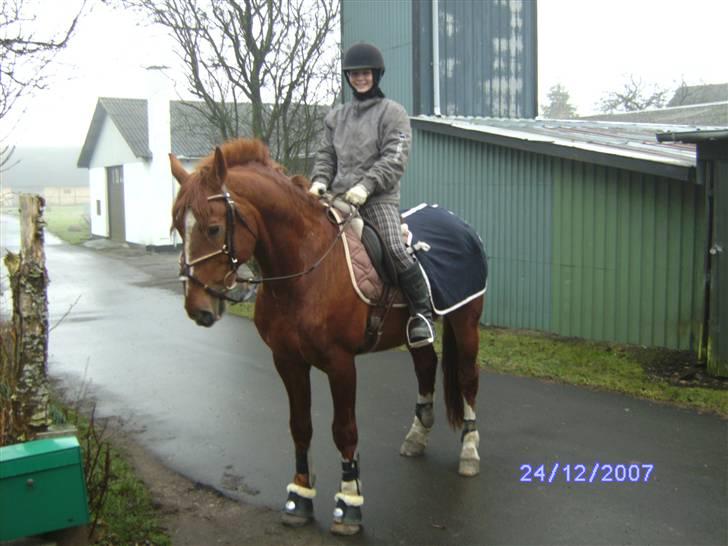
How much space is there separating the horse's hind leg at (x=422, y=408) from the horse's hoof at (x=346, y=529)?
1.42m

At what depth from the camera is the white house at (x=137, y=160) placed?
24094 millimetres

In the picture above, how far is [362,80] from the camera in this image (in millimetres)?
4777

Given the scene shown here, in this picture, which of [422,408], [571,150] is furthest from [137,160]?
[422,408]

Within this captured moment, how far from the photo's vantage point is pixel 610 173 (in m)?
9.12

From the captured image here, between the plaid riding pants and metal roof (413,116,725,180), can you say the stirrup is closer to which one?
the plaid riding pants

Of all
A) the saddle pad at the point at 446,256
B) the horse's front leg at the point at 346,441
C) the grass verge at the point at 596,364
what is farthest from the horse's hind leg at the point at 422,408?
the grass verge at the point at 596,364

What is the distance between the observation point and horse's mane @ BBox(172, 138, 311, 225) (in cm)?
365

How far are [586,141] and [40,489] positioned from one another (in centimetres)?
849

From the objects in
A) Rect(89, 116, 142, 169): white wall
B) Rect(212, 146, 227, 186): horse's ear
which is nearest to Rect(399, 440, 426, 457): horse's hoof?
Rect(212, 146, 227, 186): horse's ear

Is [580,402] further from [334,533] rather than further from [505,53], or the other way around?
[505,53]

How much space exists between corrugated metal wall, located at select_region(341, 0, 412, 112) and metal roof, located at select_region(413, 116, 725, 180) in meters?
1.05

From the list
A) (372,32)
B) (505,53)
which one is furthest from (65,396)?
(505,53)

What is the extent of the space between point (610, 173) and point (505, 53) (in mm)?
5070

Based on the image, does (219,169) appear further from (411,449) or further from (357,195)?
(411,449)
